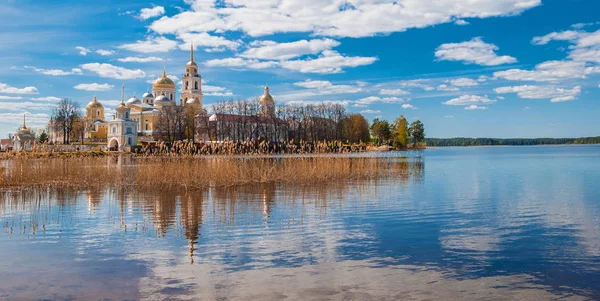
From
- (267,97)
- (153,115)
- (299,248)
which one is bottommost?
(299,248)

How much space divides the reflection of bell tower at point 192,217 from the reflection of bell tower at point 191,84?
109 metres

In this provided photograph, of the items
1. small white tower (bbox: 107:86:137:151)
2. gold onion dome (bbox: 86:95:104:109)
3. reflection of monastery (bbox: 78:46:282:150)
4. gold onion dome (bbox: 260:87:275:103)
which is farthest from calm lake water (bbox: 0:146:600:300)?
gold onion dome (bbox: 86:95:104:109)

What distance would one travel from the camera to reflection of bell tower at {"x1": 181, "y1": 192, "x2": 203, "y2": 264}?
35.8 feet

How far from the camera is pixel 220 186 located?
21.9 m

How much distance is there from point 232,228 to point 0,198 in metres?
10.7

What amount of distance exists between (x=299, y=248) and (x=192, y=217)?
15.8 ft

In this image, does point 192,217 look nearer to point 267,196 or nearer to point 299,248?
point 299,248

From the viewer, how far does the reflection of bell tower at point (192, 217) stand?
10.9m

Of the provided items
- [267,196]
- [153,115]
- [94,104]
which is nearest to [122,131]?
[153,115]

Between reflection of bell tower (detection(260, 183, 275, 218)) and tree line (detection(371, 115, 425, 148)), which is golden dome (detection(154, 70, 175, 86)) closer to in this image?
tree line (detection(371, 115, 425, 148))

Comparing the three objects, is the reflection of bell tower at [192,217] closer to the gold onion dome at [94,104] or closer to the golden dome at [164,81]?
the golden dome at [164,81]

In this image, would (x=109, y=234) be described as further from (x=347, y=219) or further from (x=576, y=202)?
(x=576, y=202)

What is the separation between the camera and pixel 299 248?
9984 millimetres

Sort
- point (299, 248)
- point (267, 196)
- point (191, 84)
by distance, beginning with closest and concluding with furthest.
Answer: point (299, 248) → point (267, 196) → point (191, 84)
